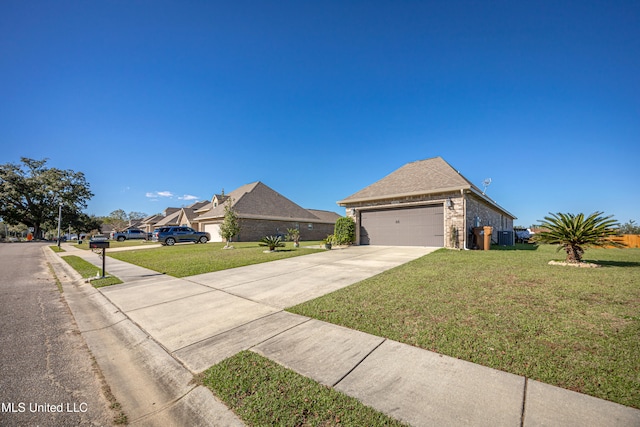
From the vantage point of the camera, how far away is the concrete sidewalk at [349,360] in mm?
1897

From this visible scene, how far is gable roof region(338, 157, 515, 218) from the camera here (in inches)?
524

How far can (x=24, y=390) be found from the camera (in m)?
2.47

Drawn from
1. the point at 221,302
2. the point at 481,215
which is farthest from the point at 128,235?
the point at 481,215

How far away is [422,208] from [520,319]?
1132 centimetres

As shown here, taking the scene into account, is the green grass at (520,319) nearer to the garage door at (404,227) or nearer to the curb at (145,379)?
the curb at (145,379)

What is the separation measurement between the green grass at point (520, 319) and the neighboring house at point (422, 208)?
22.1 feet

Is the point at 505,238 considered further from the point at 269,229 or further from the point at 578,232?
the point at 269,229

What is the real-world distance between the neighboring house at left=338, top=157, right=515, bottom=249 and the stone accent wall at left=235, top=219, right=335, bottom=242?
458 inches

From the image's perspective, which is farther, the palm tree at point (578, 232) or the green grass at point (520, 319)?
the palm tree at point (578, 232)

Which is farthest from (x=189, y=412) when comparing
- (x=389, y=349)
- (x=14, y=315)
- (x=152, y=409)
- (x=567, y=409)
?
(x=14, y=315)

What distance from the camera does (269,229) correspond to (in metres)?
26.2

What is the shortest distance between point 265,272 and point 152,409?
5.48 meters

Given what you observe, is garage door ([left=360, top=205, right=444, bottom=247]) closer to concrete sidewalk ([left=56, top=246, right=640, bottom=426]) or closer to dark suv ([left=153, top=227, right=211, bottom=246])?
concrete sidewalk ([left=56, top=246, right=640, bottom=426])

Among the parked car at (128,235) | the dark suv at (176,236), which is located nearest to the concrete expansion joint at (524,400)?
the dark suv at (176,236)
